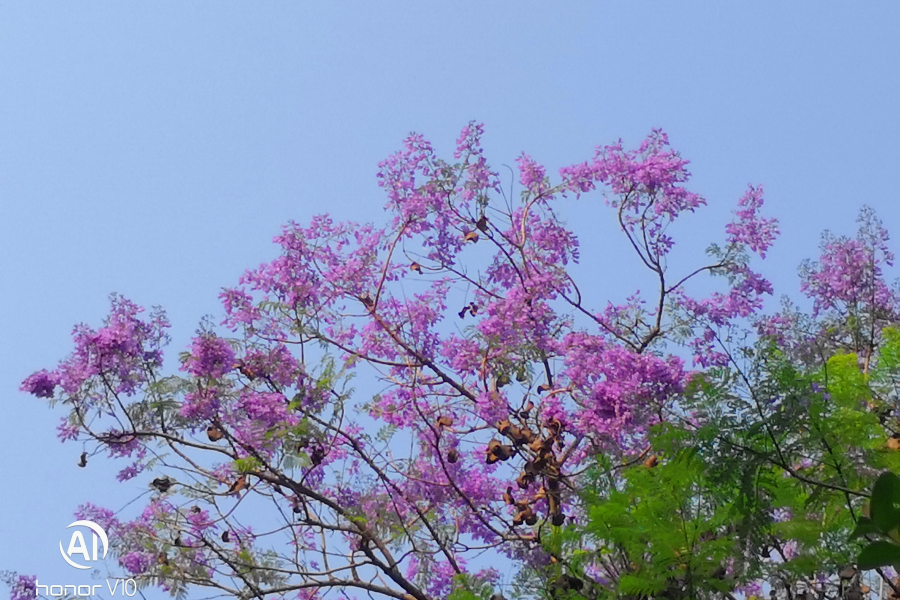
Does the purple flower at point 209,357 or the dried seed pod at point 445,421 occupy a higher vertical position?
the purple flower at point 209,357

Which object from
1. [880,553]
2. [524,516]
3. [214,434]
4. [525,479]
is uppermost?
[214,434]

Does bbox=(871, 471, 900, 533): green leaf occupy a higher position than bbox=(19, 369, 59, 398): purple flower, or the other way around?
bbox=(19, 369, 59, 398): purple flower

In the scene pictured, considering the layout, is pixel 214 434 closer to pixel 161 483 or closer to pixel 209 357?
pixel 209 357

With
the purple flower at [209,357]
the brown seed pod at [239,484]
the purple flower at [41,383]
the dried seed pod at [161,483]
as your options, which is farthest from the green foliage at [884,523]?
the purple flower at [41,383]

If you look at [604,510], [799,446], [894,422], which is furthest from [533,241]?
[799,446]

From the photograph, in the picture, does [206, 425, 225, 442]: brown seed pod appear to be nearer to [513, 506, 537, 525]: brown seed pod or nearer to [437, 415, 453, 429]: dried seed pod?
[437, 415, 453, 429]: dried seed pod

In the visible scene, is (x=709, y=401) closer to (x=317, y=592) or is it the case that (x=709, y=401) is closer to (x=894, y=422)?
(x=894, y=422)

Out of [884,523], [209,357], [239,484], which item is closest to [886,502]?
[884,523]

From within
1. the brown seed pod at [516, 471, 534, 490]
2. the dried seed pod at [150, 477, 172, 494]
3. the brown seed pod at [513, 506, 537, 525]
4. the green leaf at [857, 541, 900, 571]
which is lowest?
the green leaf at [857, 541, 900, 571]

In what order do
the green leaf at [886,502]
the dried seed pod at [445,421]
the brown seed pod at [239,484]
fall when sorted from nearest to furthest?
the green leaf at [886,502] < the brown seed pod at [239,484] < the dried seed pod at [445,421]

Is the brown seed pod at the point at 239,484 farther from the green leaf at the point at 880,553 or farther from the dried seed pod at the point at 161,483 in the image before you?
the green leaf at the point at 880,553

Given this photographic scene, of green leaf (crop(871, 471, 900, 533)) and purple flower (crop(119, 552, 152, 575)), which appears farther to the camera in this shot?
purple flower (crop(119, 552, 152, 575))

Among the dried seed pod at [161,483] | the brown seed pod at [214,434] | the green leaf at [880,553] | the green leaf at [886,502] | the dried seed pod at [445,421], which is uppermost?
the dried seed pod at [161,483]

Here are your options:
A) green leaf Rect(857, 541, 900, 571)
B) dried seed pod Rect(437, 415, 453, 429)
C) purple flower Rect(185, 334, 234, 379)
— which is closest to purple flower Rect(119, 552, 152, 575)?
purple flower Rect(185, 334, 234, 379)
